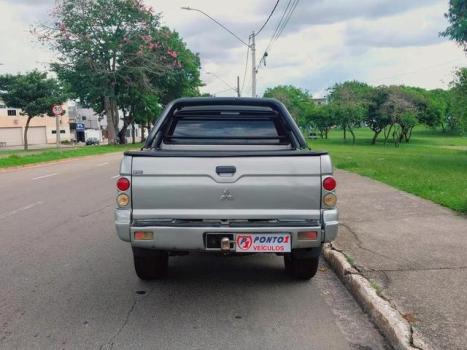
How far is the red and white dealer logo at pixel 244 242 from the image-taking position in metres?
4.15

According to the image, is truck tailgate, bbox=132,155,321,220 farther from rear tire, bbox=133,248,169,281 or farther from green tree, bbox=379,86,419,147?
green tree, bbox=379,86,419,147

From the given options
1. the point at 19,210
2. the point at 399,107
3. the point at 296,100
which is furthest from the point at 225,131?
the point at 296,100

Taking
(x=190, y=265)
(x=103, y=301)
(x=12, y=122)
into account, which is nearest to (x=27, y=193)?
(x=190, y=265)

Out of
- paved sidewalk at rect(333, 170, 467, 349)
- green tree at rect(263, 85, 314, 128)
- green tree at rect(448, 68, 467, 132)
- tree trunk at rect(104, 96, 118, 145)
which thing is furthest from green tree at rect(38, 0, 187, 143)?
green tree at rect(263, 85, 314, 128)

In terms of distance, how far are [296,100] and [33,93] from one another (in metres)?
62.3

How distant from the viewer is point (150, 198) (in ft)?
13.6

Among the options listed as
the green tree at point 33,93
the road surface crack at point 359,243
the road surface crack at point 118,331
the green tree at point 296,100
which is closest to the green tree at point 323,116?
the green tree at point 296,100

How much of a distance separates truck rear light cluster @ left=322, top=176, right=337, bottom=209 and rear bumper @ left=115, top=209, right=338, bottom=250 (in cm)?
7

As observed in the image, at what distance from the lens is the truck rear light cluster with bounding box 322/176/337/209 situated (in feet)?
13.6

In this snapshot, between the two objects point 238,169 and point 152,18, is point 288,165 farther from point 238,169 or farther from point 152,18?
point 152,18

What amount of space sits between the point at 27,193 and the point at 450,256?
9.80 meters

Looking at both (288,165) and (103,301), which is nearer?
(288,165)

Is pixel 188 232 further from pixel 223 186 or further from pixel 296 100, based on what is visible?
pixel 296 100

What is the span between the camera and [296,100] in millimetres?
96000
